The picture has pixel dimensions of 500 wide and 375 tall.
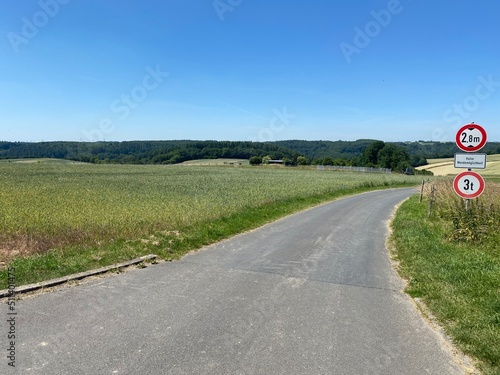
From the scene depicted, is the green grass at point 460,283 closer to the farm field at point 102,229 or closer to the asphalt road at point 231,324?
the asphalt road at point 231,324

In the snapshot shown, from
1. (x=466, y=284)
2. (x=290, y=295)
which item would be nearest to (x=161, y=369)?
(x=290, y=295)

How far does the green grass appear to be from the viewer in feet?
14.6

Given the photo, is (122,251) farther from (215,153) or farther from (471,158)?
(215,153)

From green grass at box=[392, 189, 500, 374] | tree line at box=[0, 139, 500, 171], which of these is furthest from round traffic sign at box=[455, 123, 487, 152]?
tree line at box=[0, 139, 500, 171]

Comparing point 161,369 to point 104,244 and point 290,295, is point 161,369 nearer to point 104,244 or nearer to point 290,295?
point 290,295

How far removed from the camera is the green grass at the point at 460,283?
445 centimetres

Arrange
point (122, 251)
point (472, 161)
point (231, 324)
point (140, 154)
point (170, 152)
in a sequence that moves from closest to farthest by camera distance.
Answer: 1. point (231, 324)
2. point (122, 251)
3. point (472, 161)
4. point (170, 152)
5. point (140, 154)

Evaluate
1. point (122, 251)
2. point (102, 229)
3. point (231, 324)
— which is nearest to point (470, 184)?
point (231, 324)

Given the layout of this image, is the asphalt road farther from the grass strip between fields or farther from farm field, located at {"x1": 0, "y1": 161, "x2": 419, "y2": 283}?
farm field, located at {"x1": 0, "y1": 161, "x2": 419, "y2": 283}

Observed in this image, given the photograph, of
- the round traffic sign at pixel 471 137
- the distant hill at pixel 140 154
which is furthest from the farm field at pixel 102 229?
the distant hill at pixel 140 154

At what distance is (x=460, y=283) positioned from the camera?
652 cm

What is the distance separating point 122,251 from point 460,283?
6918 millimetres

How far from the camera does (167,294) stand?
5902mm

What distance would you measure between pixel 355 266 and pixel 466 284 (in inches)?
89.9
